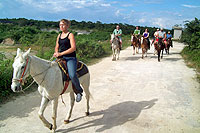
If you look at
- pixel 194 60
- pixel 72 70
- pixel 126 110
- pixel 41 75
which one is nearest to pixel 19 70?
pixel 41 75

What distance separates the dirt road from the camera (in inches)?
158

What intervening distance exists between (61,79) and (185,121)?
3.36 m

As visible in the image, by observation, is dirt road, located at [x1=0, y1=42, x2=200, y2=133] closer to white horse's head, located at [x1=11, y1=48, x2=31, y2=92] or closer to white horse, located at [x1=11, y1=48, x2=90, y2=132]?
white horse, located at [x1=11, y1=48, x2=90, y2=132]

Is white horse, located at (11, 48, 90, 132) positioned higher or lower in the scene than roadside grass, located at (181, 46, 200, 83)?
higher

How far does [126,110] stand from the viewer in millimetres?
4898

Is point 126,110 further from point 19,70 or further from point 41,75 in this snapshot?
point 19,70

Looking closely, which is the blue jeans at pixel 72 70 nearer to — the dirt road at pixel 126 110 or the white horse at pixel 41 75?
the white horse at pixel 41 75

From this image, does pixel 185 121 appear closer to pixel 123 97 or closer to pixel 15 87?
pixel 123 97

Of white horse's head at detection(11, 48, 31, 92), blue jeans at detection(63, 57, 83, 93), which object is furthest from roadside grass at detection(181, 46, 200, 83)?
white horse's head at detection(11, 48, 31, 92)

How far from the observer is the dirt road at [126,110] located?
400 cm

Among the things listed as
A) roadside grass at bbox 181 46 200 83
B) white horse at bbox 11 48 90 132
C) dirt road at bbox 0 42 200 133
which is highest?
white horse at bbox 11 48 90 132

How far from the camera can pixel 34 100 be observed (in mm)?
5516

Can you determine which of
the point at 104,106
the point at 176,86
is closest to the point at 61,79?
the point at 104,106

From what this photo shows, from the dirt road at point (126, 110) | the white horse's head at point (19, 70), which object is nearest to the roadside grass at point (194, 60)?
the dirt road at point (126, 110)
